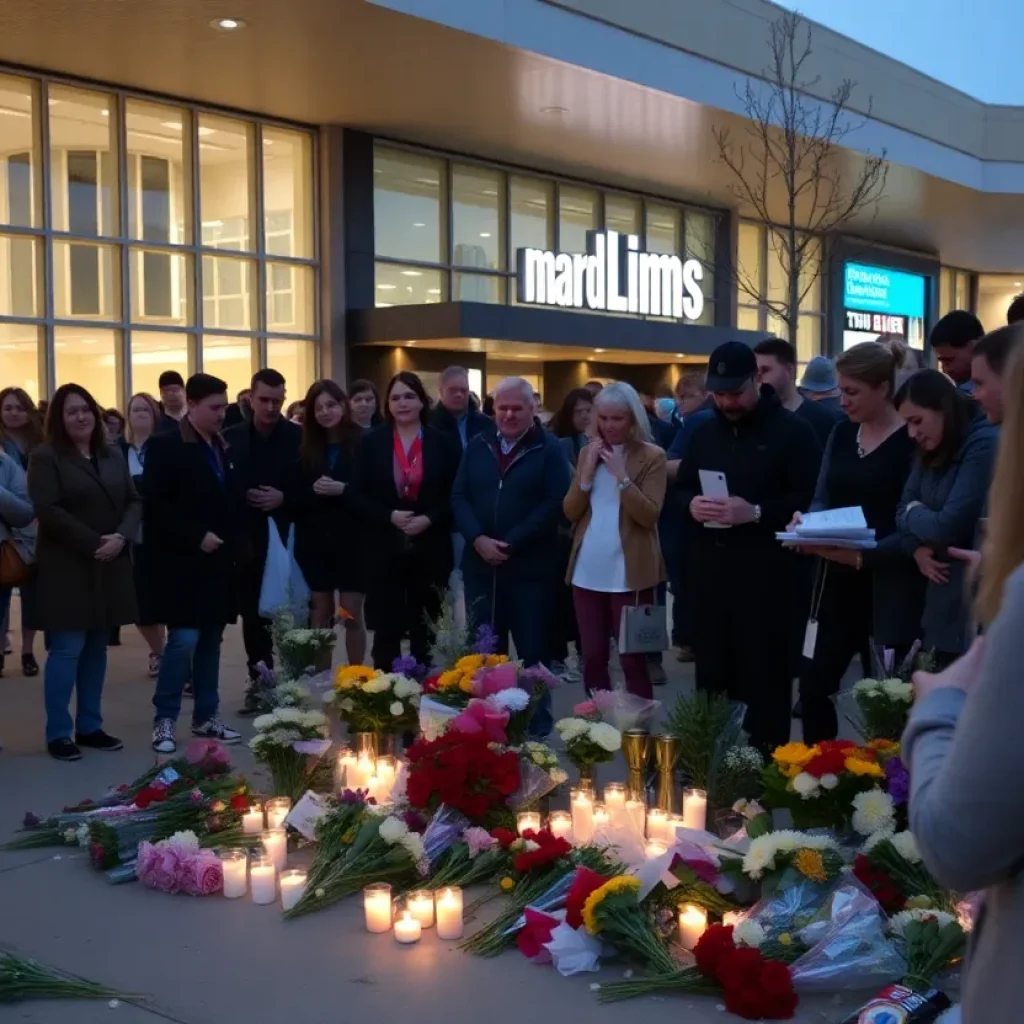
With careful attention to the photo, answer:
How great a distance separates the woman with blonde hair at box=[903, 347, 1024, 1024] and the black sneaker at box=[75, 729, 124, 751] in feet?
18.3

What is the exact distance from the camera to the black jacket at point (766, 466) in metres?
5.09

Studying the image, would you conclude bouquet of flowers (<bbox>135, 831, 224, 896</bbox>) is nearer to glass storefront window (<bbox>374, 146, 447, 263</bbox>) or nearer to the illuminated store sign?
glass storefront window (<bbox>374, 146, 447, 263</bbox>)

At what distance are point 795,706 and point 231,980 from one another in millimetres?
4456

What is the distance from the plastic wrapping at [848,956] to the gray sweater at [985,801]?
2.07 meters

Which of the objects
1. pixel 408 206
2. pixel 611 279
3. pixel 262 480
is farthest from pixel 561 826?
pixel 611 279

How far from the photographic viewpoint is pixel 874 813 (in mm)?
3820

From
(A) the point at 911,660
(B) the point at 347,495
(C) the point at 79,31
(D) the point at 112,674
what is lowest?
(D) the point at 112,674

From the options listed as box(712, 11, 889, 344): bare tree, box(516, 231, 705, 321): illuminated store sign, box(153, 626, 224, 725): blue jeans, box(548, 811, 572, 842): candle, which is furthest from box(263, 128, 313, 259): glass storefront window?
box(548, 811, 572, 842): candle

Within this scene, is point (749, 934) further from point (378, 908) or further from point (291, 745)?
point (291, 745)

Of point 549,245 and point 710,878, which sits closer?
point 710,878

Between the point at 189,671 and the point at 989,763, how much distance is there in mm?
6030

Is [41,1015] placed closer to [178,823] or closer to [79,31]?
[178,823]

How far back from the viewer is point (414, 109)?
56.0 feet

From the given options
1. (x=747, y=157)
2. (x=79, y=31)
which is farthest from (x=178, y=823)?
(x=747, y=157)
